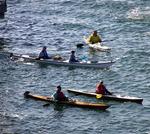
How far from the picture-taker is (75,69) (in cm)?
6200

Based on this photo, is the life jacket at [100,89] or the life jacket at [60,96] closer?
the life jacket at [60,96]

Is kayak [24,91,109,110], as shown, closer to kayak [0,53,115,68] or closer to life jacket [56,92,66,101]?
life jacket [56,92,66,101]

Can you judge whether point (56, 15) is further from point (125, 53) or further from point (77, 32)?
point (125, 53)

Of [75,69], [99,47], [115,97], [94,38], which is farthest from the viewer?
[94,38]

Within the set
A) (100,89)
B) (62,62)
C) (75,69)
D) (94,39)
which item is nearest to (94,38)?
(94,39)

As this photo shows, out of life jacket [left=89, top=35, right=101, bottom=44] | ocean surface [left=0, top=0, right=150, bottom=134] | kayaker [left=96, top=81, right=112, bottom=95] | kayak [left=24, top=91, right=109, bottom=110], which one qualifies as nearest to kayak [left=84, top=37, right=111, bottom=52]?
life jacket [left=89, top=35, right=101, bottom=44]

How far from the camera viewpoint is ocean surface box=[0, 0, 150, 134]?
48.4 meters

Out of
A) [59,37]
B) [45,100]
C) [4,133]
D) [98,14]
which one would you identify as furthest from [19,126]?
[98,14]

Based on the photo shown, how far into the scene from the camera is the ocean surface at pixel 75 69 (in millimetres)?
48438

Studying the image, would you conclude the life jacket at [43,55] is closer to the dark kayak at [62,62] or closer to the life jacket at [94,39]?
the dark kayak at [62,62]

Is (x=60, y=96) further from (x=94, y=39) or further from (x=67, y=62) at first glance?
(x=94, y=39)

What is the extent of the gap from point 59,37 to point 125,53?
11157 mm

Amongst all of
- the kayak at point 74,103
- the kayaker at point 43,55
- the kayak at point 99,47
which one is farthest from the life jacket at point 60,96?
the kayak at point 99,47

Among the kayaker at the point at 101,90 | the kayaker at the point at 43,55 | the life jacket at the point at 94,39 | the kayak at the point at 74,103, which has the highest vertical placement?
the life jacket at the point at 94,39
